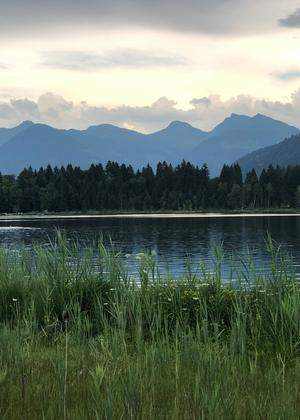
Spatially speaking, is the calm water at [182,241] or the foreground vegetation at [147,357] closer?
the foreground vegetation at [147,357]

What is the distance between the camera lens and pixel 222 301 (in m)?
12.3

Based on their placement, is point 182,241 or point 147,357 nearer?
point 147,357

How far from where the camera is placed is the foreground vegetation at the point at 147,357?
212 inches

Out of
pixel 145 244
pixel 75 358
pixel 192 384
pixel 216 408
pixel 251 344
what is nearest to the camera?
pixel 216 408

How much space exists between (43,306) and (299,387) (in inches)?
270

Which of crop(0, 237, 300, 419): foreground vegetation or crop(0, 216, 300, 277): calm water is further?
crop(0, 216, 300, 277): calm water

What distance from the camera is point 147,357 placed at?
7.17 metres

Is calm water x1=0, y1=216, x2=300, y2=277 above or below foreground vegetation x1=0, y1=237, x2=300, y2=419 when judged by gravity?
below

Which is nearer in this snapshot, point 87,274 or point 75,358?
point 75,358

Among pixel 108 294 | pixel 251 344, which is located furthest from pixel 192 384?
pixel 108 294

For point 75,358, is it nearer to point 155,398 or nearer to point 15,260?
point 155,398

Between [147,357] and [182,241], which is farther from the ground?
[147,357]

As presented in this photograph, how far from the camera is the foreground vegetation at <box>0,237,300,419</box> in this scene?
5.38 m

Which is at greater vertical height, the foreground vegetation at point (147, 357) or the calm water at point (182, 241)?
the foreground vegetation at point (147, 357)
